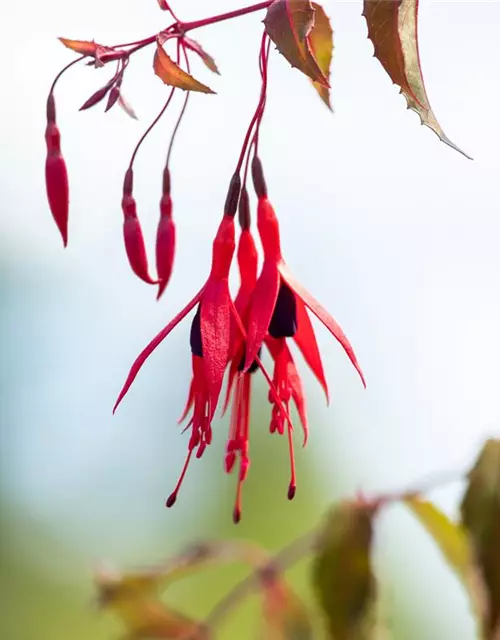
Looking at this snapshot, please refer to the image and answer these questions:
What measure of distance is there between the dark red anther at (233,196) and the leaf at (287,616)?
359mm

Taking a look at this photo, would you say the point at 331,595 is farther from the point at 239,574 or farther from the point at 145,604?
the point at 239,574

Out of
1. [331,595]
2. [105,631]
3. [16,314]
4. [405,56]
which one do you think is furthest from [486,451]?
[16,314]

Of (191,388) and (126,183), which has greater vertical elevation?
(126,183)

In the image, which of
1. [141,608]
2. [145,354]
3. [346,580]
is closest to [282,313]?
[145,354]

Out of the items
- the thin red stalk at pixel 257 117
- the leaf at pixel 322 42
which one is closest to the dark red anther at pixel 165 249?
the thin red stalk at pixel 257 117

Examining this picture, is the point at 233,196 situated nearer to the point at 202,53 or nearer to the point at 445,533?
the point at 202,53

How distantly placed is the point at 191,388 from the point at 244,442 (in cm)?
6

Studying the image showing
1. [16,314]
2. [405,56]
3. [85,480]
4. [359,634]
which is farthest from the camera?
[16,314]

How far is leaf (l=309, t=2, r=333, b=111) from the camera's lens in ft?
3.31

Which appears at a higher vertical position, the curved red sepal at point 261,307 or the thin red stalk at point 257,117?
the thin red stalk at point 257,117

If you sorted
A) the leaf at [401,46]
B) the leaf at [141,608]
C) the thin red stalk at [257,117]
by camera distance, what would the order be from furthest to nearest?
the leaf at [141,608]
the thin red stalk at [257,117]
the leaf at [401,46]

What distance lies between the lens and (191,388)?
110cm

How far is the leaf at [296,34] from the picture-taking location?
953 millimetres

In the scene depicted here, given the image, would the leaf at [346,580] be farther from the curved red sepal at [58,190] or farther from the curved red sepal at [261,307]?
the curved red sepal at [58,190]
